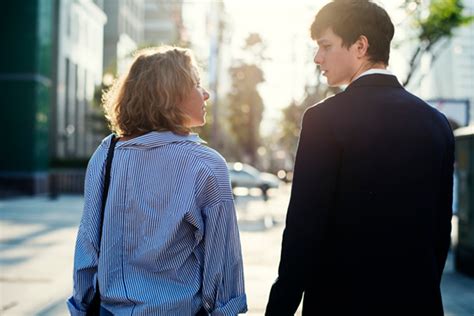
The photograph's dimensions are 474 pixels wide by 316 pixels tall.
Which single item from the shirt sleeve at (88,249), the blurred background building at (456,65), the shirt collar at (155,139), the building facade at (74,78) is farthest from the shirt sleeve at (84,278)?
the blurred background building at (456,65)

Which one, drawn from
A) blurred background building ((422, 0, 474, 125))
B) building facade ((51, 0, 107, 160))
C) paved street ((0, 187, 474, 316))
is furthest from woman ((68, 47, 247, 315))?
blurred background building ((422, 0, 474, 125))

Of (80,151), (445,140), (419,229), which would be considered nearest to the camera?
(419,229)

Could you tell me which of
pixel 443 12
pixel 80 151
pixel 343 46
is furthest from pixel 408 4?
pixel 80 151

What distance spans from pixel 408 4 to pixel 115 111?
15.6m

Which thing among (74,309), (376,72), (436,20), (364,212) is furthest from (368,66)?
(436,20)

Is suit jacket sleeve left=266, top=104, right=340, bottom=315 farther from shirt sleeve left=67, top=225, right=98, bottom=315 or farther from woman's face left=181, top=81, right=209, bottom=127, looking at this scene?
shirt sleeve left=67, top=225, right=98, bottom=315

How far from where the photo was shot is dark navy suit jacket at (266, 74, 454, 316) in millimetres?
2064

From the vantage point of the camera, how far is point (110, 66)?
41.5m

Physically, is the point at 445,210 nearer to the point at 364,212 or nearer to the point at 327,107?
the point at 364,212

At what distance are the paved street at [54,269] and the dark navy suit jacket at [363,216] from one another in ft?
12.9

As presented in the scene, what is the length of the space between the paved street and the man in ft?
12.9

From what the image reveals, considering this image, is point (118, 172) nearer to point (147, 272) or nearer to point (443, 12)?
point (147, 272)

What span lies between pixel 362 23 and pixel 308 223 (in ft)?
2.37

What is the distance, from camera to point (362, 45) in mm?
2258
